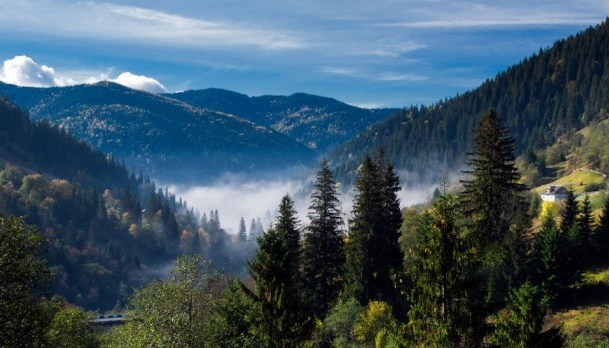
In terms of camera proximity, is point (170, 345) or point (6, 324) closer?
point (6, 324)

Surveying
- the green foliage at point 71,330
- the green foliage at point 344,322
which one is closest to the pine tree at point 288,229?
the green foliage at point 344,322

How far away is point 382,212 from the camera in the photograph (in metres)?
63.0

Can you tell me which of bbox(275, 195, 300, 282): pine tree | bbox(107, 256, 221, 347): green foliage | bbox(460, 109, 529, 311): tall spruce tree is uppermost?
bbox(460, 109, 529, 311): tall spruce tree

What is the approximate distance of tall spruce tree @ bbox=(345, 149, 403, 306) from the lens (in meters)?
60.2

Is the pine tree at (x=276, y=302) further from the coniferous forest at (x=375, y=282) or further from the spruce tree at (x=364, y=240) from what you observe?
the spruce tree at (x=364, y=240)

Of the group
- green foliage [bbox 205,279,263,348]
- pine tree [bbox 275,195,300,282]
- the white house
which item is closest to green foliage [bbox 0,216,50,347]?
→ green foliage [bbox 205,279,263,348]

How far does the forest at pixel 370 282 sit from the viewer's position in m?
25.6

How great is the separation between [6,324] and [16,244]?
3.60 metres

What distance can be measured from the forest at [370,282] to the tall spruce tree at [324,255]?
0.13 m

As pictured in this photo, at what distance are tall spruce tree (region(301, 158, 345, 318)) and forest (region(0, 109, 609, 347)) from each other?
0.13 metres

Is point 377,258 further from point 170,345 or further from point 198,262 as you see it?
point 170,345

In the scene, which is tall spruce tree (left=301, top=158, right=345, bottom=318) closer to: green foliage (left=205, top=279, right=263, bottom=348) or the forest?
the forest

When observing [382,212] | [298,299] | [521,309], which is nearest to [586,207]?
[382,212]

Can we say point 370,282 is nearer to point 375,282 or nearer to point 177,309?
point 375,282
